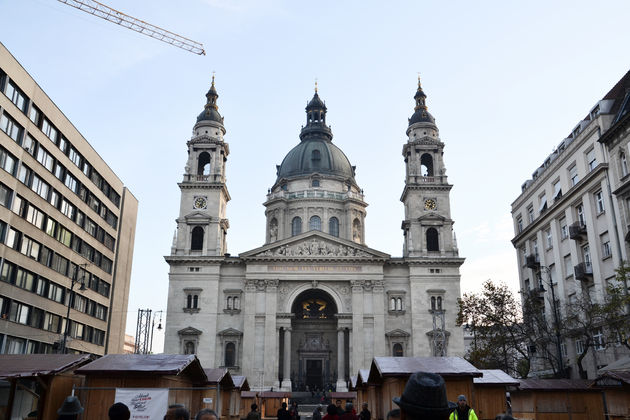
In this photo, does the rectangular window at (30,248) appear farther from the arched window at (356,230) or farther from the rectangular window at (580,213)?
the rectangular window at (580,213)

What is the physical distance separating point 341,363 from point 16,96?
35671 mm

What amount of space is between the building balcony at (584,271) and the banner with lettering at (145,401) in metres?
32.5

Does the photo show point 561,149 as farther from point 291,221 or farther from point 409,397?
point 409,397

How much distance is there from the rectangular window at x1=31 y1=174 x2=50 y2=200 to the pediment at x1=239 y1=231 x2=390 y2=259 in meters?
19.7

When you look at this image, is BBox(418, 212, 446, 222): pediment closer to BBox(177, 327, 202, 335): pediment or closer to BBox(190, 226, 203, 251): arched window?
BBox(190, 226, 203, 251): arched window

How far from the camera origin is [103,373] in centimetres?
1633

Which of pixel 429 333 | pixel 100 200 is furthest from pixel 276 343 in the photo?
pixel 100 200

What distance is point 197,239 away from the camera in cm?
6084

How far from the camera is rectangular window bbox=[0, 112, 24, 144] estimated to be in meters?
38.2

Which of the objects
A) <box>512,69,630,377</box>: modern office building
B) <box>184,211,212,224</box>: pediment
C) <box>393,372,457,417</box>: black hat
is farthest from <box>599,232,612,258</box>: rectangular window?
<box>184,211,212,224</box>: pediment

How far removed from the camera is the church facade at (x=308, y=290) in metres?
56.1

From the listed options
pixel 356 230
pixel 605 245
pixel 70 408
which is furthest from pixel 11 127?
pixel 356 230

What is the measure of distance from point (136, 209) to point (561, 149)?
152 feet

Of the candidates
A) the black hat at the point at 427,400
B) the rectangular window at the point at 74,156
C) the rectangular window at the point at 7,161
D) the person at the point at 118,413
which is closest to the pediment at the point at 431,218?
the rectangular window at the point at 74,156
